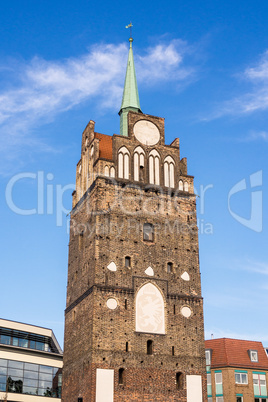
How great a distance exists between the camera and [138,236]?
34500 millimetres

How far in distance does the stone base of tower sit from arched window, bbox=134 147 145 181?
12225mm

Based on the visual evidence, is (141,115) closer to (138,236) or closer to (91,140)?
(91,140)

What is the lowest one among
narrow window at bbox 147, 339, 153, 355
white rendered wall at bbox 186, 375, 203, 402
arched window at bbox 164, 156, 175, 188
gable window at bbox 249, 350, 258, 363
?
white rendered wall at bbox 186, 375, 203, 402

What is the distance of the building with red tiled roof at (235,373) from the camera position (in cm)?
4691

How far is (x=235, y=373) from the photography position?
4734cm

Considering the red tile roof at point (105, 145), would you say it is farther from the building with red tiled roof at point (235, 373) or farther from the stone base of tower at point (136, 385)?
the building with red tiled roof at point (235, 373)

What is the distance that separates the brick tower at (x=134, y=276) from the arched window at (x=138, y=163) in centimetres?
8

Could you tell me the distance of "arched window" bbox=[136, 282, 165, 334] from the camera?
1277 inches


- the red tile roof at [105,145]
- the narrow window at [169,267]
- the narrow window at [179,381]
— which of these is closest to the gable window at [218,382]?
the narrow window at [179,381]

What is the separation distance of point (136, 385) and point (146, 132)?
670 inches

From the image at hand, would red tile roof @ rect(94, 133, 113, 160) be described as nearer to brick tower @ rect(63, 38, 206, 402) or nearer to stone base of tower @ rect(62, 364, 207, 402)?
brick tower @ rect(63, 38, 206, 402)

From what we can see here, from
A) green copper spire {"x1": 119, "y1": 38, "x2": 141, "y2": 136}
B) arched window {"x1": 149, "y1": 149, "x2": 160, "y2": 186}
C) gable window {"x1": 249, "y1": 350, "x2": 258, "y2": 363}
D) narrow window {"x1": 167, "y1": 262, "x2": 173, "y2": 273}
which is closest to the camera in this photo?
narrow window {"x1": 167, "y1": 262, "x2": 173, "y2": 273}

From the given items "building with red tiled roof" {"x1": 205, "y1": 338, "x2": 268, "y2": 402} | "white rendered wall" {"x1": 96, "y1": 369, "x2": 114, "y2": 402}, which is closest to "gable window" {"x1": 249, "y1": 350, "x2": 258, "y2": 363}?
"building with red tiled roof" {"x1": 205, "y1": 338, "x2": 268, "y2": 402}

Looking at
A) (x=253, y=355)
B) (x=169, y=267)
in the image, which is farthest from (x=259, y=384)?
(x=169, y=267)
